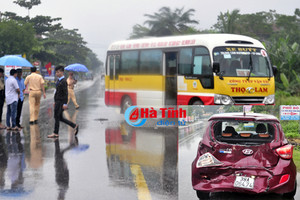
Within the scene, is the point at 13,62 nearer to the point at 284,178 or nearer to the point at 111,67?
the point at 111,67

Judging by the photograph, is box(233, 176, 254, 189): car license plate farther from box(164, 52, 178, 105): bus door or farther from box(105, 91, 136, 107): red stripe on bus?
box(105, 91, 136, 107): red stripe on bus

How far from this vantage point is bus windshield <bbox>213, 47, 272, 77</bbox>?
16031 millimetres

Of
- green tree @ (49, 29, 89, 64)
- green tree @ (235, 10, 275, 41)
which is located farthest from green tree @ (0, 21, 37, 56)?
green tree @ (49, 29, 89, 64)

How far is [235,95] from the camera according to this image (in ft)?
51.7

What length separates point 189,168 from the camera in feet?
29.0

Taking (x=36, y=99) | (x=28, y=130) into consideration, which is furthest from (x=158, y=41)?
(x=28, y=130)

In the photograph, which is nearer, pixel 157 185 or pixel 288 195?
pixel 288 195

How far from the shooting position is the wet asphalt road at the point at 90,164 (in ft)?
23.2

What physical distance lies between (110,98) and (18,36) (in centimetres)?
2614

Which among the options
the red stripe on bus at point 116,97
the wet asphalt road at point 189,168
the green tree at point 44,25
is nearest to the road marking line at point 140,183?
the wet asphalt road at point 189,168

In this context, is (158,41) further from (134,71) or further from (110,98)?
(110,98)

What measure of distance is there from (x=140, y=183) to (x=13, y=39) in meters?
38.9

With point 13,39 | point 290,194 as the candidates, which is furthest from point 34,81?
point 13,39

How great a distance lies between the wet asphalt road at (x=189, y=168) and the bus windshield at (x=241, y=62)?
4.22 metres
